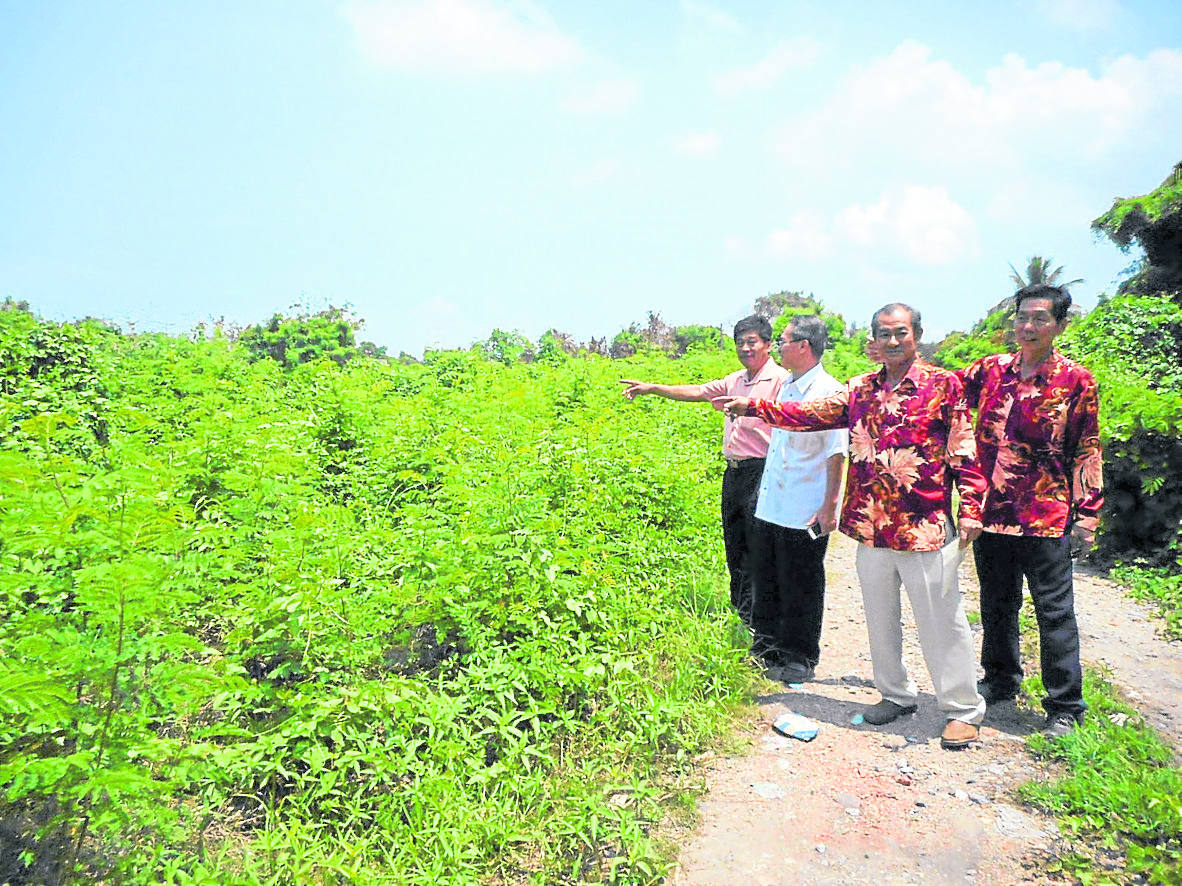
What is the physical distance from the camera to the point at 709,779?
3.64 metres

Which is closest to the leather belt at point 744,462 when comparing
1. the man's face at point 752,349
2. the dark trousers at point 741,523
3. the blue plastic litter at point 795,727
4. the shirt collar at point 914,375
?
the dark trousers at point 741,523

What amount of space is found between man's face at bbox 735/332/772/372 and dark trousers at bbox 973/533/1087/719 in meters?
1.50

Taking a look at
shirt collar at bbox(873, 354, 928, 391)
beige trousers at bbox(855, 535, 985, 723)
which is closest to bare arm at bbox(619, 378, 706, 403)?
shirt collar at bbox(873, 354, 928, 391)

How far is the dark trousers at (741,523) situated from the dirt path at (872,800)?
68 cm

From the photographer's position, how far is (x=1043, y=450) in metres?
3.71

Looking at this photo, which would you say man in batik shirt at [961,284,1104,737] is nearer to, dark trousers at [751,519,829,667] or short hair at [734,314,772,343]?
dark trousers at [751,519,829,667]

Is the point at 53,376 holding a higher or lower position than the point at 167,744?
higher

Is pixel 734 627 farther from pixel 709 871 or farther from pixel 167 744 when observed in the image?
pixel 167 744

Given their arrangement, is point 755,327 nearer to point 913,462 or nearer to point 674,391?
point 674,391

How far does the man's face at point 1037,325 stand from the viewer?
143 inches

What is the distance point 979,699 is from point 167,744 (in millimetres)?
3529

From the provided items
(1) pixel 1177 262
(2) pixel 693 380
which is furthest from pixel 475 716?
(1) pixel 1177 262

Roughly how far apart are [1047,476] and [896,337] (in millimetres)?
988

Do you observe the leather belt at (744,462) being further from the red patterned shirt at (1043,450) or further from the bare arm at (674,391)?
the red patterned shirt at (1043,450)
